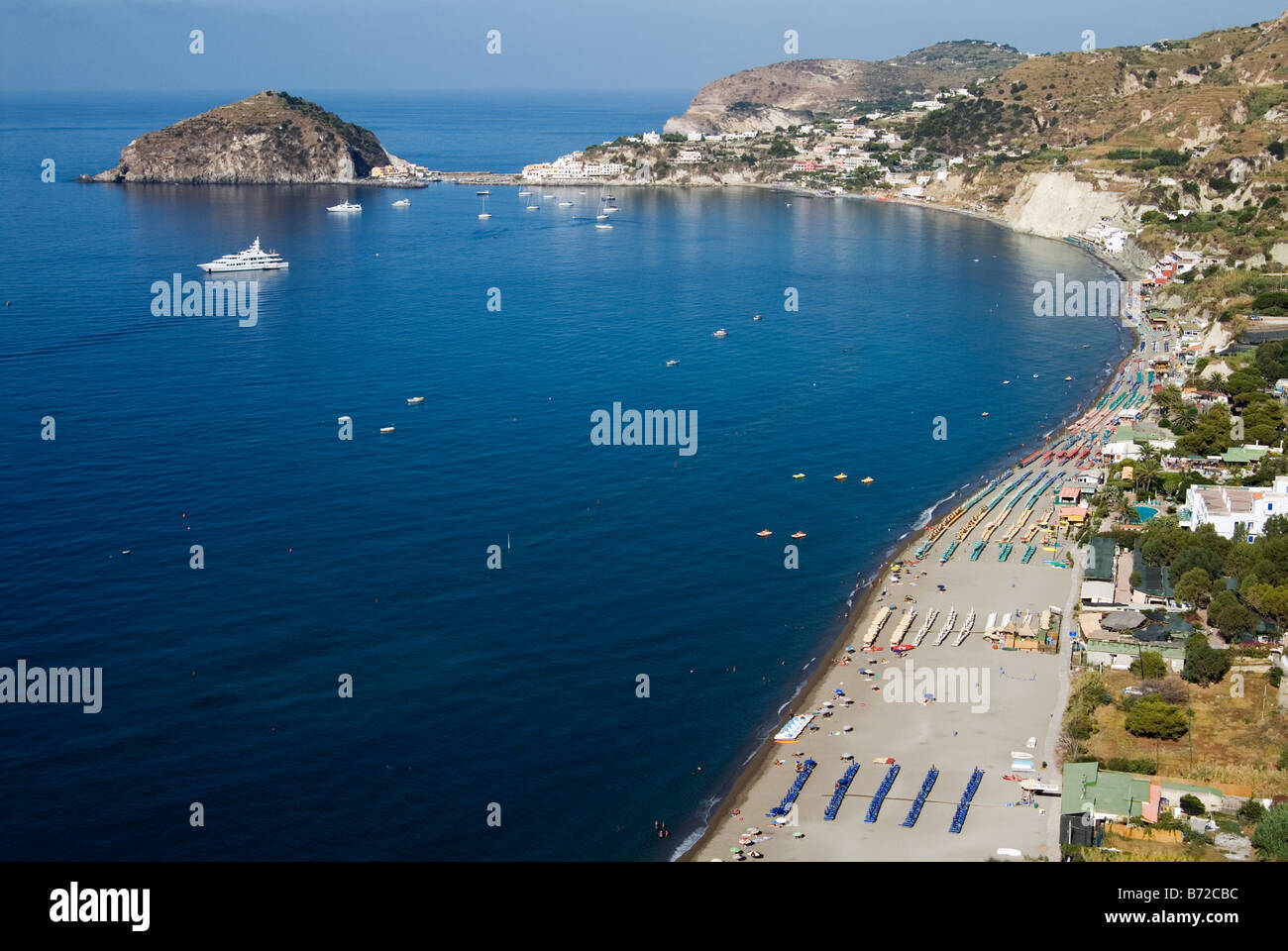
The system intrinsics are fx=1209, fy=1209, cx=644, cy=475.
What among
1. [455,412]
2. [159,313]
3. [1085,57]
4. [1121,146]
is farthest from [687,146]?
[455,412]

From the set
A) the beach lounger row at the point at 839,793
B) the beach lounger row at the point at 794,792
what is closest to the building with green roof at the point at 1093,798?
the beach lounger row at the point at 839,793

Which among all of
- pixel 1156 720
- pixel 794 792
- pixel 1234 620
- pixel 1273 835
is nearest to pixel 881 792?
pixel 794 792

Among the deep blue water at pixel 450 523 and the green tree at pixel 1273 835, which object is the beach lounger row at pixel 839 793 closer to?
the deep blue water at pixel 450 523

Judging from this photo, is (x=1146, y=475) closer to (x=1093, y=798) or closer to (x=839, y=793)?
(x=1093, y=798)

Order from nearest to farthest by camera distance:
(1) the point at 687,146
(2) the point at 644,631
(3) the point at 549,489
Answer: (2) the point at 644,631 → (3) the point at 549,489 → (1) the point at 687,146

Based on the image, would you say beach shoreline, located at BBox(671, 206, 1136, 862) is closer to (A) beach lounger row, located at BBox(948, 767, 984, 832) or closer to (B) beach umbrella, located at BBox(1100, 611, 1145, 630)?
(B) beach umbrella, located at BBox(1100, 611, 1145, 630)

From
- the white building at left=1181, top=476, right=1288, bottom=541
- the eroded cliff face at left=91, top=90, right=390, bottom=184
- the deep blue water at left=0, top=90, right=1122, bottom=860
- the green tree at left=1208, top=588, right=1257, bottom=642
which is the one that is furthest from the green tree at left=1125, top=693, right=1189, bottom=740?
the eroded cliff face at left=91, top=90, right=390, bottom=184
